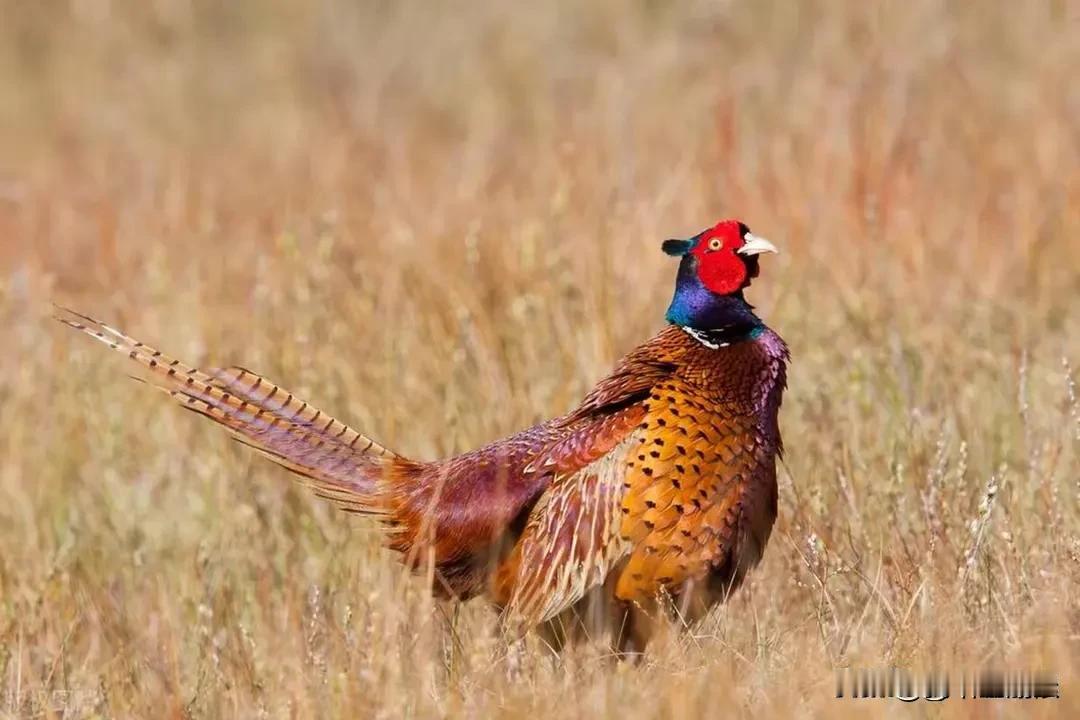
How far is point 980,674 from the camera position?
121 inches

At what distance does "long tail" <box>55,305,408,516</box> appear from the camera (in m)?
4.15

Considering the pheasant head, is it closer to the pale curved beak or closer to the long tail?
the pale curved beak

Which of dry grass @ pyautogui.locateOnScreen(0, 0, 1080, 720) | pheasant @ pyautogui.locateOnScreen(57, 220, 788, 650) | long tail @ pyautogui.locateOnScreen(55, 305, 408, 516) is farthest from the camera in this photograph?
long tail @ pyautogui.locateOnScreen(55, 305, 408, 516)

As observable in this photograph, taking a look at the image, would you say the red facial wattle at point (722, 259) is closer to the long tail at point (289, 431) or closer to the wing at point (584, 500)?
the wing at point (584, 500)

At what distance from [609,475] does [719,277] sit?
1.66ft

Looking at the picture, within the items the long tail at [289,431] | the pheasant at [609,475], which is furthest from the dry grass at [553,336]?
the long tail at [289,431]

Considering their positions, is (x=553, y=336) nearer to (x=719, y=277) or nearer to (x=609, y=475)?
(x=719, y=277)

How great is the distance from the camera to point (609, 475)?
3.90 metres

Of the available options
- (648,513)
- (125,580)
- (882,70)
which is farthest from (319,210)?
(648,513)

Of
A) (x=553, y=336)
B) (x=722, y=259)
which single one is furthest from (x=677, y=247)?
(x=553, y=336)

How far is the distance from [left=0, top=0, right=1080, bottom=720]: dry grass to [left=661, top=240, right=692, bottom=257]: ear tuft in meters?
Answer: 0.63

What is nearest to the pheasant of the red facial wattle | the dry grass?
the red facial wattle

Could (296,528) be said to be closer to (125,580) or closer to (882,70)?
(125,580)

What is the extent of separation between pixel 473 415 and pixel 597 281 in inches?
21.8
